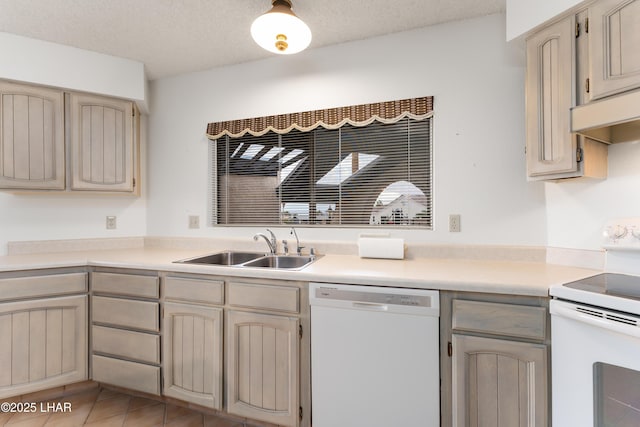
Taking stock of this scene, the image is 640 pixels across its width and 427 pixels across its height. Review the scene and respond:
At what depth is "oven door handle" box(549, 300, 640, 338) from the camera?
3.43 feet

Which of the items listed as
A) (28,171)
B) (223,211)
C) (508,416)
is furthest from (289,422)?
(28,171)

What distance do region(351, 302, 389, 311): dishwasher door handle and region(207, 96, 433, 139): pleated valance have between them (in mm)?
1270

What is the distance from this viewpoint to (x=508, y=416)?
1356 mm

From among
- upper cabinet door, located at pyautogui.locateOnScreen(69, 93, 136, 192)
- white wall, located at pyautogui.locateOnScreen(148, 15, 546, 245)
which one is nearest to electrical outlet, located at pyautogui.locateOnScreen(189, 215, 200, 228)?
white wall, located at pyautogui.locateOnScreen(148, 15, 546, 245)

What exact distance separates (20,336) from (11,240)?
0.85 m

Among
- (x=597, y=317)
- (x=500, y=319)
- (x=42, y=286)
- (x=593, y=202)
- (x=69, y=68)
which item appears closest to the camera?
(x=597, y=317)

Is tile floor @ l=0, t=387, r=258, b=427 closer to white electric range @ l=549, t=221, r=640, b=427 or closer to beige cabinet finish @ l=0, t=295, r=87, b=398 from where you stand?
beige cabinet finish @ l=0, t=295, r=87, b=398

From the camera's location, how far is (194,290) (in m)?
1.92

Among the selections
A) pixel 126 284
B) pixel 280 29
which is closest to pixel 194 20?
pixel 280 29

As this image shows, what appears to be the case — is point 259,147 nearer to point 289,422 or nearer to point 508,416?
point 289,422

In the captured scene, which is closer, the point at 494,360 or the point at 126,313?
the point at 494,360

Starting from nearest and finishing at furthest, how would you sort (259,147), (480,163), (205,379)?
(205,379), (480,163), (259,147)

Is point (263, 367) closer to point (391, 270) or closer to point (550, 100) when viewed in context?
point (391, 270)

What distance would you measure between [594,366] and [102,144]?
10.6 ft
